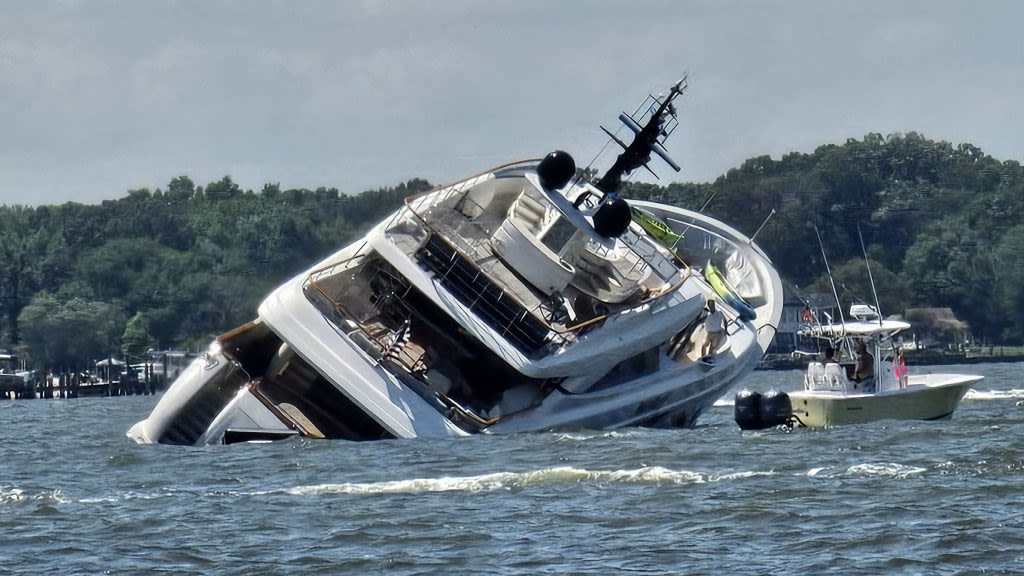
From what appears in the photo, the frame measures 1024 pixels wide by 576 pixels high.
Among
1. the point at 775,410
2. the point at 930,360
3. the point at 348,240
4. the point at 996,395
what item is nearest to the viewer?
the point at 775,410

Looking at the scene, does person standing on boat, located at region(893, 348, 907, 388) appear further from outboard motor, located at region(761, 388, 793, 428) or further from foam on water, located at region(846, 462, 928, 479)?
foam on water, located at region(846, 462, 928, 479)

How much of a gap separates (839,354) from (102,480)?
15.2m

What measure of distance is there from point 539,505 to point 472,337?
1025 centimetres

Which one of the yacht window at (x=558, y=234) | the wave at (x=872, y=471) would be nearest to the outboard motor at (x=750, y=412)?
the yacht window at (x=558, y=234)

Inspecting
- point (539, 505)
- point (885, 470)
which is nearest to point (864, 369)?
point (885, 470)

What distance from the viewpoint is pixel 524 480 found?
2594 cm

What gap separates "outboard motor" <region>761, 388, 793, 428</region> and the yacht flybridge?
3.26 feet

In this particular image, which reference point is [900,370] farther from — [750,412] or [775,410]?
[750,412]

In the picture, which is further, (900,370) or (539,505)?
(900,370)

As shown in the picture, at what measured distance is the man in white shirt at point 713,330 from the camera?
36.6 m

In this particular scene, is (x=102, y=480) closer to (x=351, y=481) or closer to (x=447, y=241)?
(x=351, y=481)

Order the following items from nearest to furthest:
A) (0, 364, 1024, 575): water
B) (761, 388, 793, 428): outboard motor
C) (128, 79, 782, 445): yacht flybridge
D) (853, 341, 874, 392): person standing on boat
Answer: (0, 364, 1024, 575): water < (128, 79, 782, 445): yacht flybridge < (761, 388, 793, 428): outboard motor < (853, 341, 874, 392): person standing on boat

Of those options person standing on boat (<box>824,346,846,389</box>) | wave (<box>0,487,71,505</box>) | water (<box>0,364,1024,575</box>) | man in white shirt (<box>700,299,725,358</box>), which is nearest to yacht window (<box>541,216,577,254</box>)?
Answer: water (<box>0,364,1024,575</box>)

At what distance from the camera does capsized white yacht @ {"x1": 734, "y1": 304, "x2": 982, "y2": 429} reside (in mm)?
35656
